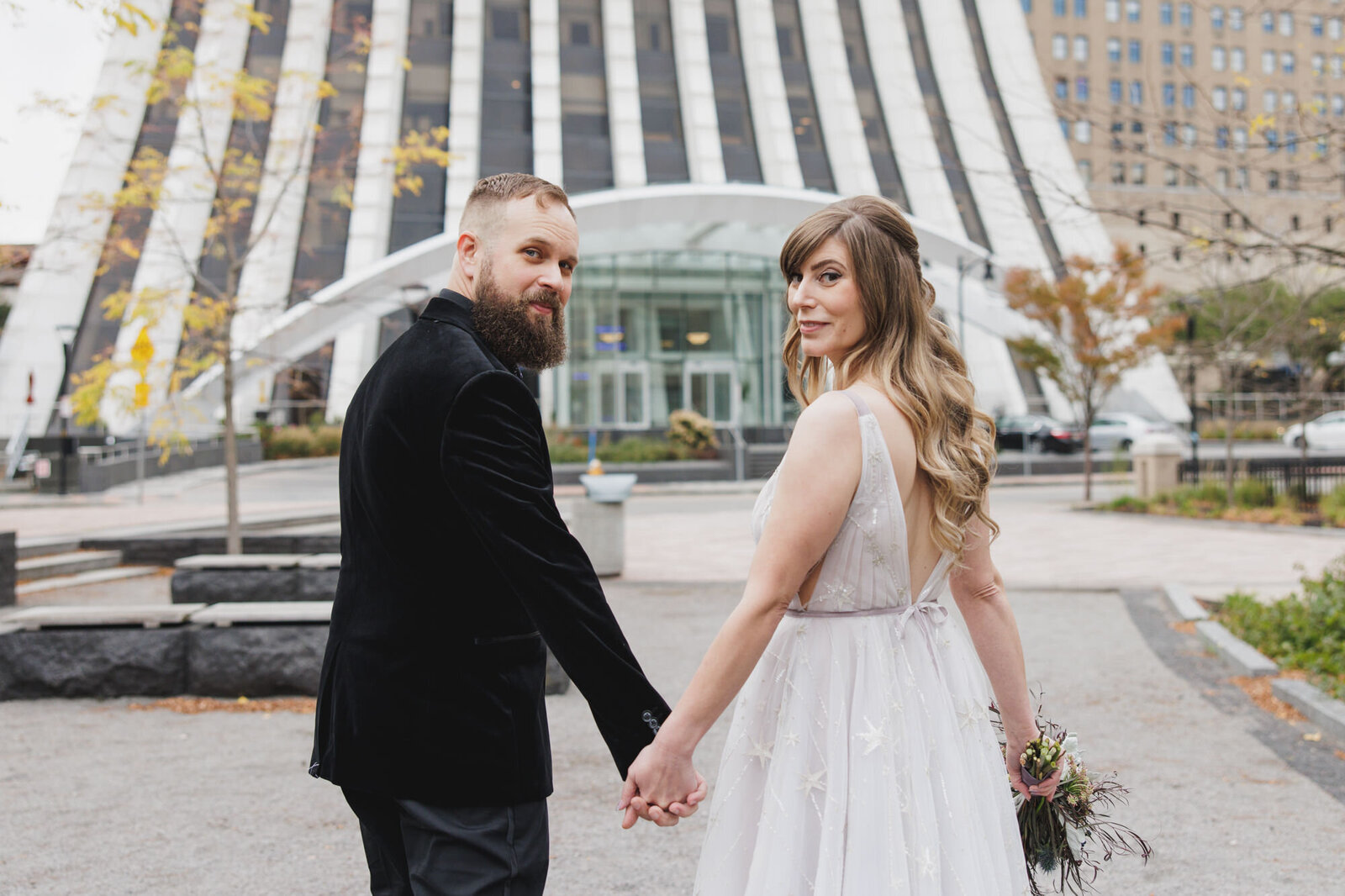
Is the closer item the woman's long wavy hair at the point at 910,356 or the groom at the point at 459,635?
the groom at the point at 459,635

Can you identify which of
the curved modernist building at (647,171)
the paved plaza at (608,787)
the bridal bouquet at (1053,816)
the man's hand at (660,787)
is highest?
the curved modernist building at (647,171)

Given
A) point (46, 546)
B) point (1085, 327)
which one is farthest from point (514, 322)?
point (1085, 327)

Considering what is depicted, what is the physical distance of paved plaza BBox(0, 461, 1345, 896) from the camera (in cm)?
417

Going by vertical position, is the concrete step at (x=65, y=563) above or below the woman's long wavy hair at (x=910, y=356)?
below

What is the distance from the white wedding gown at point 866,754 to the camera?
220 centimetres

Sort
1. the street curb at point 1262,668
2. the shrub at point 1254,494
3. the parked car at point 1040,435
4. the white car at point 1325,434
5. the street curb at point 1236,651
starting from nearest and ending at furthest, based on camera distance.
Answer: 1. the street curb at point 1262,668
2. the street curb at point 1236,651
3. the shrub at point 1254,494
4. the white car at point 1325,434
5. the parked car at point 1040,435

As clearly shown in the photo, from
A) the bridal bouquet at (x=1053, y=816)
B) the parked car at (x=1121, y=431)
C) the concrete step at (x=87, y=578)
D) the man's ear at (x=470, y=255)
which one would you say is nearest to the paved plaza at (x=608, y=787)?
the concrete step at (x=87, y=578)

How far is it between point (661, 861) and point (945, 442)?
2665 mm

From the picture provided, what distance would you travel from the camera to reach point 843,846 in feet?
7.27

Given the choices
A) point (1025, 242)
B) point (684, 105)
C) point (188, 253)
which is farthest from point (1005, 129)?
point (188, 253)

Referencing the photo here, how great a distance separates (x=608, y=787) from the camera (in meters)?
5.38

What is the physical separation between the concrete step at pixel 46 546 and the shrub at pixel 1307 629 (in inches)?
505

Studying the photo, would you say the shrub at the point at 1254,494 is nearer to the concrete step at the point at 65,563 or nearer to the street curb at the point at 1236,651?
the street curb at the point at 1236,651

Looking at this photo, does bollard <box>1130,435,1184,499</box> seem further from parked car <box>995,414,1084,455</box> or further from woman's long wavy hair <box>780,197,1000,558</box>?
woman's long wavy hair <box>780,197,1000,558</box>
